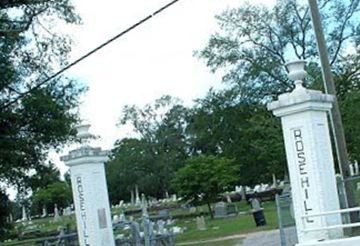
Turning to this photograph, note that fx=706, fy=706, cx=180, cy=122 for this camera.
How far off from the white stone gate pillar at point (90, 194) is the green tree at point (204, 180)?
90.5 feet

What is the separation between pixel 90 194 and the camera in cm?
1277

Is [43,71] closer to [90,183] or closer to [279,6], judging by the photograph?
[90,183]

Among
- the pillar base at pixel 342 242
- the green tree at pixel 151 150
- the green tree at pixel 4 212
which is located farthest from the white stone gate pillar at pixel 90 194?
the green tree at pixel 151 150

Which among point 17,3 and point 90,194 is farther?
point 17,3

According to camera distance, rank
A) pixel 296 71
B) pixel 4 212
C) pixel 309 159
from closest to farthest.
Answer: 1. pixel 309 159
2. pixel 296 71
3. pixel 4 212

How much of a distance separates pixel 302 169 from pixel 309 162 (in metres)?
0.15

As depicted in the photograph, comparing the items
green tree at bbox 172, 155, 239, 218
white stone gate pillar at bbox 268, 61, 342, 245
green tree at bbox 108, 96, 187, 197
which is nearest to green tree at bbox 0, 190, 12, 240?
white stone gate pillar at bbox 268, 61, 342, 245

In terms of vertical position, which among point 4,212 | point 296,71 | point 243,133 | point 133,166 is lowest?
point 4,212

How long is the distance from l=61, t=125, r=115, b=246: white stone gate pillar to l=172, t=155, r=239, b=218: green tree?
27.6 meters

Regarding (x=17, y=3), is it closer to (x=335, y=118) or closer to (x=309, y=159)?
(x=335, y=118)

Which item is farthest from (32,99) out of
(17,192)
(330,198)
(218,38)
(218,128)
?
(218,128)

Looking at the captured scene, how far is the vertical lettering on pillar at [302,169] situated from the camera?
1040 centimetres

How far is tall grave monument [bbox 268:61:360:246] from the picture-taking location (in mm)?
10273

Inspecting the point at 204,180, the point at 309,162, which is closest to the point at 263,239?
the point at 309,162
